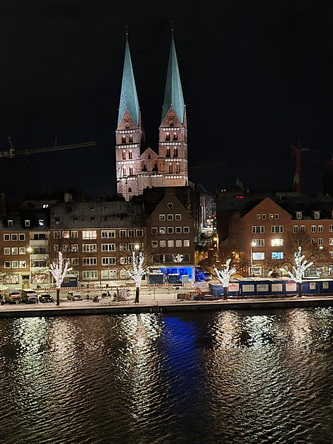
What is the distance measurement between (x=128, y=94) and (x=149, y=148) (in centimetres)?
1683

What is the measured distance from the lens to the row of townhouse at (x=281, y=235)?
76250 mm

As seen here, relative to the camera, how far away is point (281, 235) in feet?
260

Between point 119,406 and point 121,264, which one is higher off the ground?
point 121,264

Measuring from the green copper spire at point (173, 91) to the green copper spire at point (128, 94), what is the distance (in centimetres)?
843

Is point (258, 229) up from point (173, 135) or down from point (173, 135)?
down

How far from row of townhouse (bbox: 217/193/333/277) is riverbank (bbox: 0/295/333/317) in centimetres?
1510

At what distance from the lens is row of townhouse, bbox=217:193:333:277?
250 ft

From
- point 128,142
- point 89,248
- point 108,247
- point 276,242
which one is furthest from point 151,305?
point 128,142

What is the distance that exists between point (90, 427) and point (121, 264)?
4441 cm

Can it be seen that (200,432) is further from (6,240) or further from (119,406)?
(6,240)

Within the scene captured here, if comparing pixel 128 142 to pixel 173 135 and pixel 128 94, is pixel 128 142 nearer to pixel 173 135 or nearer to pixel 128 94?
pixel 173 135

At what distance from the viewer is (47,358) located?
40938 mm

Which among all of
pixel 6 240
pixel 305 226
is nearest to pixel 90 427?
pixel 6 240

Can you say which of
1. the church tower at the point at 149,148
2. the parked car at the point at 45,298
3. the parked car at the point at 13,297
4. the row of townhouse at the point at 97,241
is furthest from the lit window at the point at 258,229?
the church tower at the point at 149,148
